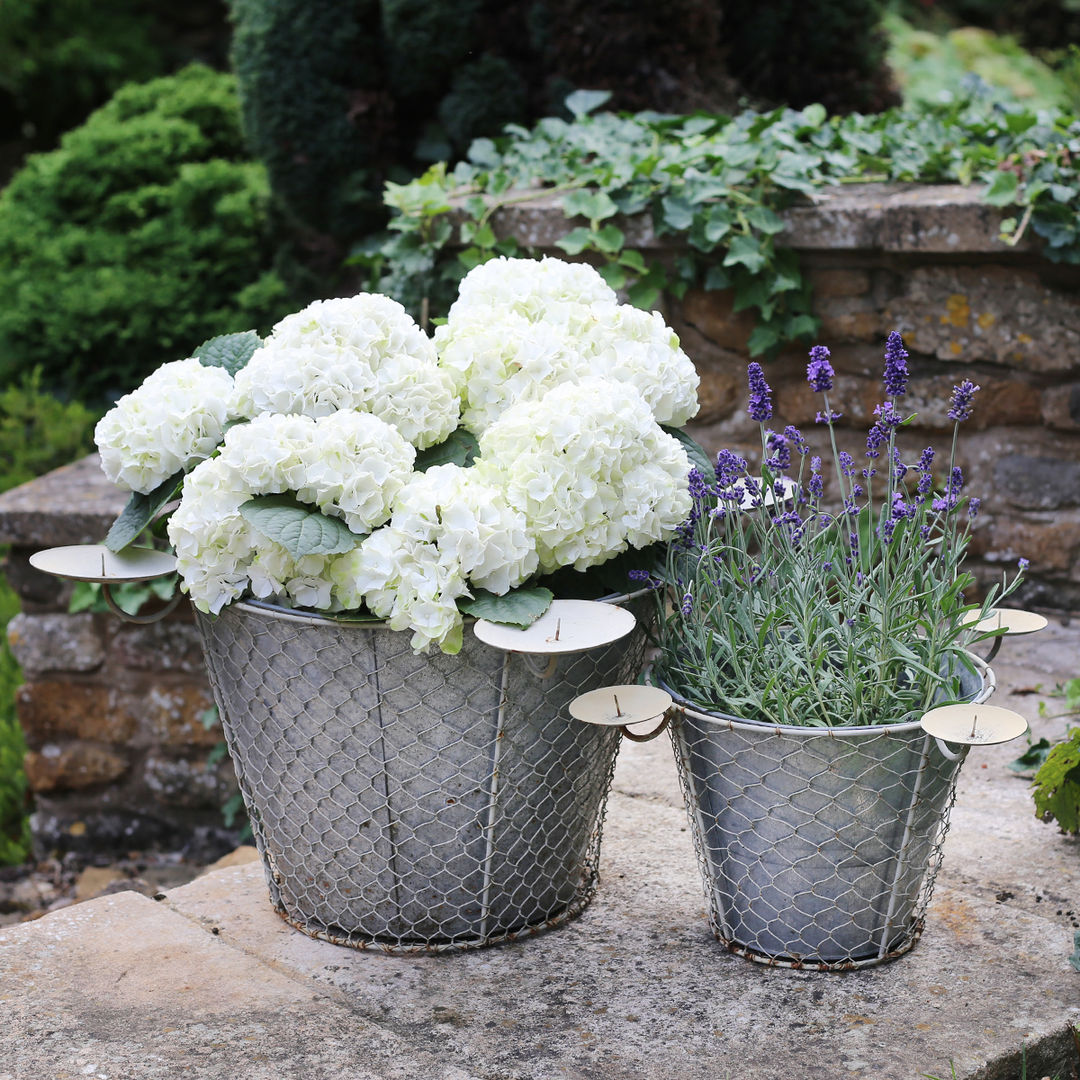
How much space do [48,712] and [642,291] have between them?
6.27 ft

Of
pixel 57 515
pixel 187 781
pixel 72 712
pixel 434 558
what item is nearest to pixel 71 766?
pixel 72 712

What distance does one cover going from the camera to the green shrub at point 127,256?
14.5 ft

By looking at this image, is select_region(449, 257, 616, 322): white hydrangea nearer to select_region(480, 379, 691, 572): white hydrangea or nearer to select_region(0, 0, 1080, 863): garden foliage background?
select_region(480, 379, 691, 572): white hydrangea

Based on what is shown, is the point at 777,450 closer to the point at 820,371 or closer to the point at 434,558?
the point at 820,371

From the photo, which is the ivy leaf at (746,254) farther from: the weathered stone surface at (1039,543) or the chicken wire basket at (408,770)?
the chicken wire basket at (408,770)

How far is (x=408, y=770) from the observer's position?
158 cm

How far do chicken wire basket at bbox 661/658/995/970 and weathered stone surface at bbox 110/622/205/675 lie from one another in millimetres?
1771

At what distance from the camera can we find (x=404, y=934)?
1.69m

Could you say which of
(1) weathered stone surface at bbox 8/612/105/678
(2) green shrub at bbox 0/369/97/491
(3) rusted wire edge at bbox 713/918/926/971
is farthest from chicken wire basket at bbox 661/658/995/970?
(2) green shrub at bbox 0/369/97/491

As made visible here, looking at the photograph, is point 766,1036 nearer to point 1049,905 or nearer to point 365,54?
point 1049,905

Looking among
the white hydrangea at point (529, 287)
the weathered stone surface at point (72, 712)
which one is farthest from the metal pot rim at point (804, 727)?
the weathered stone surface at point (72, 712)

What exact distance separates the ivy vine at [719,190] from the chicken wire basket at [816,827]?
144 cm

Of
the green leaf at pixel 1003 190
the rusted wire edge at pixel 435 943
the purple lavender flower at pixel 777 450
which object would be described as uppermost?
the green leaf at pixel 1003 190

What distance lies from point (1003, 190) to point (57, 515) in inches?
92.8
